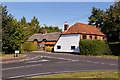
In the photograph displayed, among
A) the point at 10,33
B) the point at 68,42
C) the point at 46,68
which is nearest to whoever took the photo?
the point at 46,68

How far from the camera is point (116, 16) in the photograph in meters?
27.3

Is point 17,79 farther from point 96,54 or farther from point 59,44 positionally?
point 59,44

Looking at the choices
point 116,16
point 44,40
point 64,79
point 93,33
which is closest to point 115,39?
point 93,33

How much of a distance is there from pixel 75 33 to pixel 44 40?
1815cm

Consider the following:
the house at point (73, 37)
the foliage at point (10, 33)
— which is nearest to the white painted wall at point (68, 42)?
the house at point (73, 37)

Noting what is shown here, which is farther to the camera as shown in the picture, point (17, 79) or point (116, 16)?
point (116, 16)

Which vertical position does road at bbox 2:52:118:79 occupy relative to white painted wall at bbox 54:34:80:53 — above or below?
below

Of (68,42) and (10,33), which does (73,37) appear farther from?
(10,33)

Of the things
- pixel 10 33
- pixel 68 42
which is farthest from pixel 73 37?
pixel 10 33

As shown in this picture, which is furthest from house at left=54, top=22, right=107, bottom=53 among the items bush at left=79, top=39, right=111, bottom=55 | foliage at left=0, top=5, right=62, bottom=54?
foliage at left=0, top=5, right=62, bottom=54

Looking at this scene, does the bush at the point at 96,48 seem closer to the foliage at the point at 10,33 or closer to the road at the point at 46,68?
the road at the point at 46,68

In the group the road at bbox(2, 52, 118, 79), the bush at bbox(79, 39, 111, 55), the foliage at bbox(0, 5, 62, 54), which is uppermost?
the foliage at bbox(0, 5, 62, 54)

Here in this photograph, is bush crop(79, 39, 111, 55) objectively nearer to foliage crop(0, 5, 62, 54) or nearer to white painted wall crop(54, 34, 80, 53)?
white painted wall crop(54, 34, 80, 53)

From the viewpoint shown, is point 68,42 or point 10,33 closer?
point 10,33
